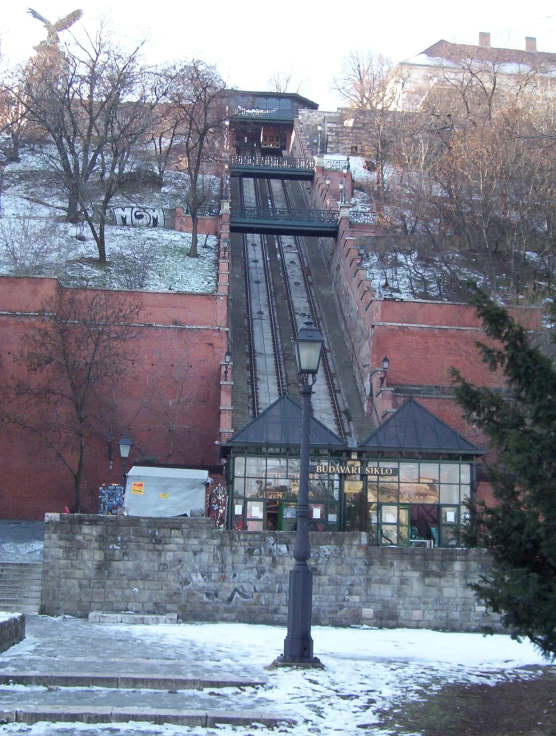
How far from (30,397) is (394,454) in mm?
11855

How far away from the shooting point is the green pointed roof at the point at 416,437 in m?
23.0

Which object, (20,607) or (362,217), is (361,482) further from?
(362,217)

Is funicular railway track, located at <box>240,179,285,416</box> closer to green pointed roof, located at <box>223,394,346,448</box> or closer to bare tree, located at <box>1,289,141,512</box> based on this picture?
bare tree, located at <box>1,289,141,512</box>

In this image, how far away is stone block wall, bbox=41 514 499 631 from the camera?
718 inches

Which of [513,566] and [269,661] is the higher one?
[513,566]

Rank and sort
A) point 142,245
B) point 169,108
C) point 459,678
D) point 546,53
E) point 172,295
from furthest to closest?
point 546,53, point 169,108, point 142,245, point 172,295, point 459,678

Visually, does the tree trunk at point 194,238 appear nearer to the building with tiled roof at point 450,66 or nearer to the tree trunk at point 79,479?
the tree trunk at point 79,479

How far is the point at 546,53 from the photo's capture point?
71.8 metres

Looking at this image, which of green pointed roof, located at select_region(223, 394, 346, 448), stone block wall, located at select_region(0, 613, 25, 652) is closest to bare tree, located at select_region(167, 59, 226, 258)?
green pointed roof, located at select_region(223, 394, 346, 448)

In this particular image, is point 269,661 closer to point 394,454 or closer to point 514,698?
point 514,698

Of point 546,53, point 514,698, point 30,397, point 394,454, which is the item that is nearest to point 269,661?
point 514,698

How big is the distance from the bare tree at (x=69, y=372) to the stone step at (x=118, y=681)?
16.7 m

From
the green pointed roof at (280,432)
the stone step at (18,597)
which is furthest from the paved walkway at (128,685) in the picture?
the green pointed roof at (280,432)

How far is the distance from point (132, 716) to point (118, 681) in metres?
1.43
